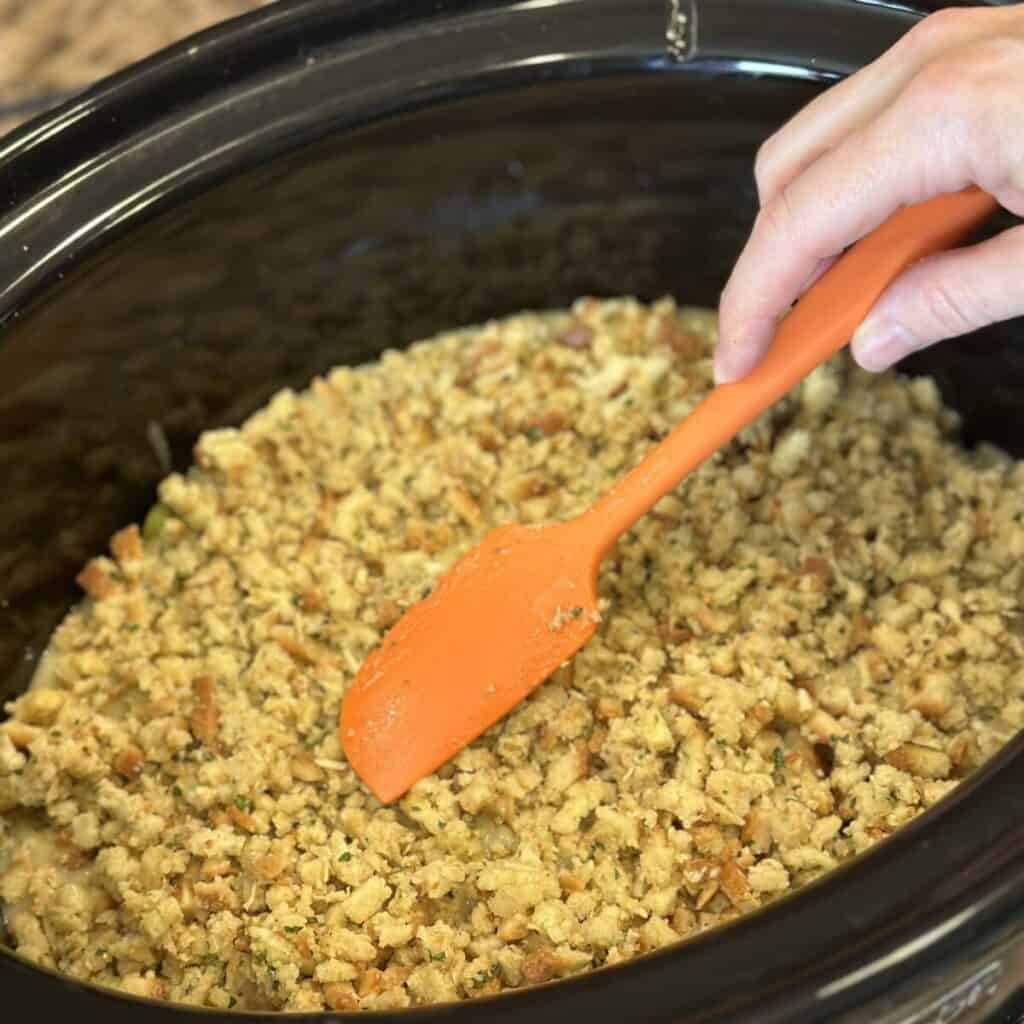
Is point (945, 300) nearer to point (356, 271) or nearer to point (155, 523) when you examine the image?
point (356, 271)

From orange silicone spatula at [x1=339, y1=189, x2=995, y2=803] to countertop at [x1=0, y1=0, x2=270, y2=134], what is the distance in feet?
2.71

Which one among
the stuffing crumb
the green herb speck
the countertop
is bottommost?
the stuffing crumb

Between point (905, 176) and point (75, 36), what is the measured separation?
1.13m

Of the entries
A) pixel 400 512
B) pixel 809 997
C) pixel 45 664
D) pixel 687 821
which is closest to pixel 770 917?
pixel 809 997

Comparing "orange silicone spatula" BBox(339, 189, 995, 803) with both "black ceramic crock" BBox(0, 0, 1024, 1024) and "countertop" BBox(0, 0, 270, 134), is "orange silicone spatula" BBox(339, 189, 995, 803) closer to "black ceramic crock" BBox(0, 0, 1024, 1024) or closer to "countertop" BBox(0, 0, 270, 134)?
"black ceramic crock" BBox(0, 0, 1024, 1024)

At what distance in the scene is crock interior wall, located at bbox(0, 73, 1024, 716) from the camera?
108 centimetres

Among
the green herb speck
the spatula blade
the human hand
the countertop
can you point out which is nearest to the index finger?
the human hand

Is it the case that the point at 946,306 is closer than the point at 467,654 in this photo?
Yes

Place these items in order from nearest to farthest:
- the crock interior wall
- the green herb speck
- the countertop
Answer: the crock interior wall → the green herb speck → the countertop

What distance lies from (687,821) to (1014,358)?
507 mm

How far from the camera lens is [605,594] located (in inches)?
42.8

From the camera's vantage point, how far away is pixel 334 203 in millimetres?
1153

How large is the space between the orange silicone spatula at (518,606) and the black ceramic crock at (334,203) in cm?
26

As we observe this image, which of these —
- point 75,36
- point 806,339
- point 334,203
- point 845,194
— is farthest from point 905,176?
point 75,36
